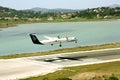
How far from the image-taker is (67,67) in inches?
2489

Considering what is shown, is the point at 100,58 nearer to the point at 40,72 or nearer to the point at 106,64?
the point at 106,64

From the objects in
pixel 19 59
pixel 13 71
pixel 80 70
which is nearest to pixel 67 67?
pixel 80 70

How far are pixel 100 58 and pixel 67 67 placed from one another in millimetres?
12051

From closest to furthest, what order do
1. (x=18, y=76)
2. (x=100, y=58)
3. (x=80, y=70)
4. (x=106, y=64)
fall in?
(x=18, y=76)
(x=80, y=70)
(x=106, y=64)
(x=100, y=58)

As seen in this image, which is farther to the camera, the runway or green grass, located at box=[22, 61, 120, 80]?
the runway

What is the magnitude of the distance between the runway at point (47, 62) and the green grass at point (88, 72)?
2854 millimetres

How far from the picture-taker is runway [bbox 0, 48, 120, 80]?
59312 millimetres

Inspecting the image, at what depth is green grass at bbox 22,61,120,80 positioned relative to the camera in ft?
168

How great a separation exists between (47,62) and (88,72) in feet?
54.2

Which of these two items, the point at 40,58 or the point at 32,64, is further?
the point at 40,58

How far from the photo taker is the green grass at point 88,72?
51344mm

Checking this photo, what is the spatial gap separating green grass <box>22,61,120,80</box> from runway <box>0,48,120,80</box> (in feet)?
9.36

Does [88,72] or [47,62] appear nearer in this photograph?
[88,72]

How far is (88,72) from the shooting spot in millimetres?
54312
